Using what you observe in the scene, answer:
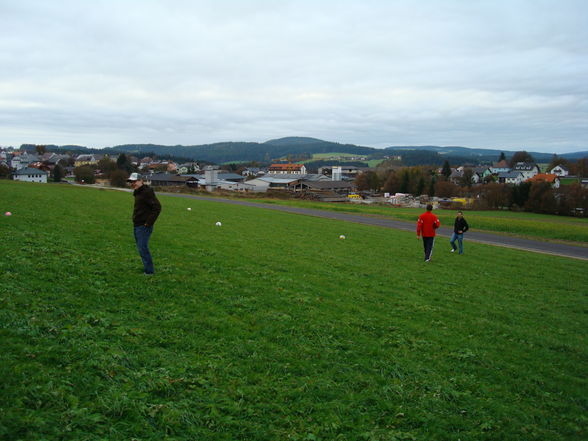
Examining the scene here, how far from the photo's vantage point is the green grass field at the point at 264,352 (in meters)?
5.09

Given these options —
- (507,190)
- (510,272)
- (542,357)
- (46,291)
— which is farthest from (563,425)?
(507,190)

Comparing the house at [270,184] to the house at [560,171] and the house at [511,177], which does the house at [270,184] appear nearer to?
the house at [511,177]

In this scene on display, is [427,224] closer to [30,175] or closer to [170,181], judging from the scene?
[170,181]

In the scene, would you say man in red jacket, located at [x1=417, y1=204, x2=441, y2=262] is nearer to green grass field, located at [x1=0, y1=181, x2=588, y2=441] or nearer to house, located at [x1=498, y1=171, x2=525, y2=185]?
green grass field, located at [x1=0, y1=181, x2=588, y2=441]

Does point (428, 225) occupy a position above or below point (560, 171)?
below

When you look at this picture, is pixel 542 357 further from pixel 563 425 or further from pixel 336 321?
pixel 336 321

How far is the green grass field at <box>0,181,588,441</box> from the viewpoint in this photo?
509cm

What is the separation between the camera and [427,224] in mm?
17438

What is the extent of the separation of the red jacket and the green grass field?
3927mm

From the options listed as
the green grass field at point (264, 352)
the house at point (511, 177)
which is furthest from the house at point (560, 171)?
the green grass field at point (264, 352)

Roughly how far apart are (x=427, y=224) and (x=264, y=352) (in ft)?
40.5

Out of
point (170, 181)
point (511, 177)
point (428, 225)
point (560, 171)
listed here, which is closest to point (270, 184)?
point (170, 181)

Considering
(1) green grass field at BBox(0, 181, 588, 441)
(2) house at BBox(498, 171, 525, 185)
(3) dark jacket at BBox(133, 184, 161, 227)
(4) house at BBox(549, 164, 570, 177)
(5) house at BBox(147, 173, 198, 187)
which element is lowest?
(1) green grass field at BBox(0, 181, 588, 441)

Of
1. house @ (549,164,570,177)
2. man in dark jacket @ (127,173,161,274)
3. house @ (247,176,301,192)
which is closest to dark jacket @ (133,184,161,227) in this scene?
man in dark jacket @ (127,173,161,274)
